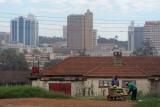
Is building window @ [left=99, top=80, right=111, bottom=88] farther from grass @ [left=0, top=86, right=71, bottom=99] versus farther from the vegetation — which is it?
the vegetation

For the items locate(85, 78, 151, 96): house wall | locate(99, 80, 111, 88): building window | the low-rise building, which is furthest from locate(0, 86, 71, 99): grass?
locate(99, 80, 111, 88): building window

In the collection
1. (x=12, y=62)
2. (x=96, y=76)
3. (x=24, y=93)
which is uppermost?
(x=12, y=62)

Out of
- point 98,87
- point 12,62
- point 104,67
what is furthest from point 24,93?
point 12,62

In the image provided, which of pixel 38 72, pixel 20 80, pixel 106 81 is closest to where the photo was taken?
pixel 106 81

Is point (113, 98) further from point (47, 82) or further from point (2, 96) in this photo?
point (47, 82)

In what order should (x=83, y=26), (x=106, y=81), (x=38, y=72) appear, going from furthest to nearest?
(x=83, y=26)
(x=38, y=72)
(x=106, y=81)

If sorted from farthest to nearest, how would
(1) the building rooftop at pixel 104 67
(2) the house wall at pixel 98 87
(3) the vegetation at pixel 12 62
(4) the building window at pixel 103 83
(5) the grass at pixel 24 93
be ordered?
(3) the vegetation at pixel 12 62 → (1) the building rooftop at pixel 104 67 → (4) the building window at pixel 103 83 → (2) the house wall at pixel 98 87 → (5) the grass at pixel 24 93

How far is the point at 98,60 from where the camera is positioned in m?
67.3

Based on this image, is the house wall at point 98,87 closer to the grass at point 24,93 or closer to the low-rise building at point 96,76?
the low-rise building at point 96,76

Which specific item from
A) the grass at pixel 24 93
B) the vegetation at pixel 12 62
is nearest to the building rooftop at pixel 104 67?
the grass at pixel 24 93

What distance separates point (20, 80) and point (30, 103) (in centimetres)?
5531

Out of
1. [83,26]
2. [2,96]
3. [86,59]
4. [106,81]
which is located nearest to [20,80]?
[86,59]

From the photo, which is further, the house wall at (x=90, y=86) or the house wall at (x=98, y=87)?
the house wall at (x=90, y=86)

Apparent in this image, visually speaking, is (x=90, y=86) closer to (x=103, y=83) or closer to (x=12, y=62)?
(x=103, y=83)
